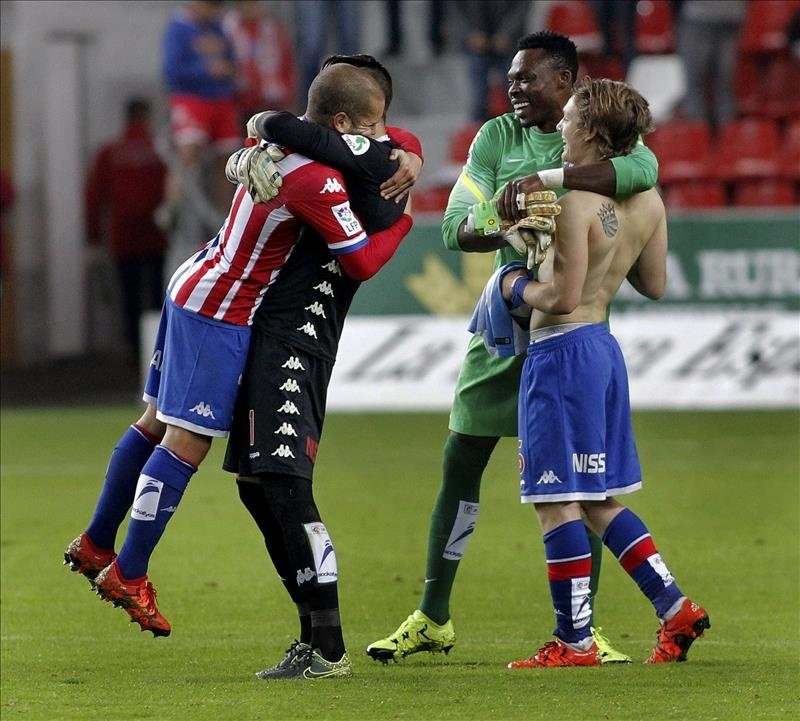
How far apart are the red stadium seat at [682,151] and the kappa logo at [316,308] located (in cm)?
1015

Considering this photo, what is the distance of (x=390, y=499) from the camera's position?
9438 millimetres

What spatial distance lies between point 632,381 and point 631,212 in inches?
311

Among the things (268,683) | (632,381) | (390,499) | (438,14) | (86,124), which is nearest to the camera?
(268,683)

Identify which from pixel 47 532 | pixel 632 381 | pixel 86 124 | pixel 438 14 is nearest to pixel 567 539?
pixel 47 532

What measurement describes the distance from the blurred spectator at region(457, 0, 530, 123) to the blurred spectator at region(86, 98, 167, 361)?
3897 millimetres

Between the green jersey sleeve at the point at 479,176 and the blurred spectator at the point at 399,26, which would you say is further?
the blurred spectator at the point at 399,26

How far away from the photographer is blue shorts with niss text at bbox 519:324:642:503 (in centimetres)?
500

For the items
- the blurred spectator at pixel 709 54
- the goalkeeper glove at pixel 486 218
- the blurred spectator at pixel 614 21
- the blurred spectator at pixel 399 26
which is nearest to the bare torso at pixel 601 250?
the goalkeeper glove at pixel 486 218

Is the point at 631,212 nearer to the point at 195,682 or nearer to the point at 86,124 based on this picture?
the point at 195,682

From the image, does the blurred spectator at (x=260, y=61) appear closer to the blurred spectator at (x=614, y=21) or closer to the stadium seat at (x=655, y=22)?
the blurred spectator at (x=614, y=21)

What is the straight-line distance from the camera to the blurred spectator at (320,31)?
15070 millimetres

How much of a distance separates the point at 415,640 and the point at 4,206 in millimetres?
13274

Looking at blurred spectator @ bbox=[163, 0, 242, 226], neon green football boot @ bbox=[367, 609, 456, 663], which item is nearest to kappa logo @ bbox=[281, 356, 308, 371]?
neon green football boot @ bbox=[367, 609, 456, 663]

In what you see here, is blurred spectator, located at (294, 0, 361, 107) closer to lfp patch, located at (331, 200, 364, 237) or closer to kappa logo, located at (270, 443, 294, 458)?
lfp patch, located at (331, 200, 364, 237)
